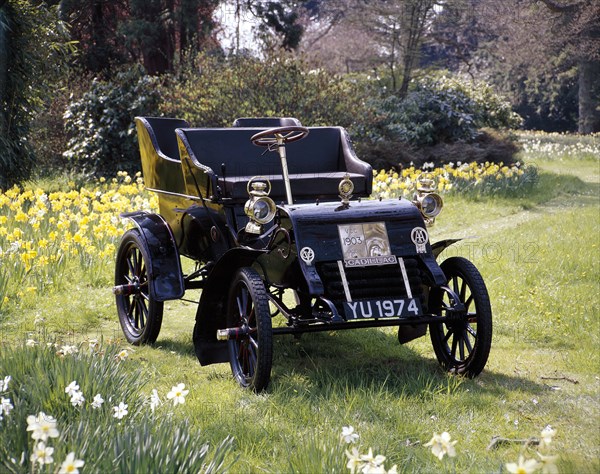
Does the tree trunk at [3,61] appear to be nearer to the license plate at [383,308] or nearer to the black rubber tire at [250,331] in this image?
the black rubber tire at [250,331]

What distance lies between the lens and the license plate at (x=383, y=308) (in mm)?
4297

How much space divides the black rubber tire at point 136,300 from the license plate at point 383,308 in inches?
63.5

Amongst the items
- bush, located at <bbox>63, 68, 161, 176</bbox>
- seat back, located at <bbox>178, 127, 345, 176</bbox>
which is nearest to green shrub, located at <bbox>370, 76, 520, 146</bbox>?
bush, located at <bbox>63, 68, 161, 176</bbox>

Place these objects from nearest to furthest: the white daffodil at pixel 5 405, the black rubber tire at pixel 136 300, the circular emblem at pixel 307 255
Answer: the white daffodil at pixel 5 405 → the circular emblem at pixel 307 255 → the black rubber tire at pixel 136 300

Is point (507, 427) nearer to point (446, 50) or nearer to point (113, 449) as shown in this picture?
point (113, 449)

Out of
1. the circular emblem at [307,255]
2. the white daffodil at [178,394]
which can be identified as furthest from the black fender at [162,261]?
the white daffodil at [178,394]

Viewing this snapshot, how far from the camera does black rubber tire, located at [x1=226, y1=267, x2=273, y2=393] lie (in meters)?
4.23

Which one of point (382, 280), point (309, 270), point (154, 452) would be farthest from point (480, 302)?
point (154, 452)

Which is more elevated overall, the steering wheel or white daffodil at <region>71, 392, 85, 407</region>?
the steering wheel

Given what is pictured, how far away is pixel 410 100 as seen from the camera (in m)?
16.8

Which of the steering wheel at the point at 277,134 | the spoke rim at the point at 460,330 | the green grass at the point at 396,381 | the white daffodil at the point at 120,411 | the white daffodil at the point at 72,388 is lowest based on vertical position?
the green grass at the point at 396,381

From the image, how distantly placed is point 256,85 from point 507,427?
11284mm

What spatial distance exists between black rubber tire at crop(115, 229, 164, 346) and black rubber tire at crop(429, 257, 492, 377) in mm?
1854

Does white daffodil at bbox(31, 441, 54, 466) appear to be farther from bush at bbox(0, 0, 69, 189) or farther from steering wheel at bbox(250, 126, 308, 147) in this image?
bush at bbox(0, 0, 69, 189)
